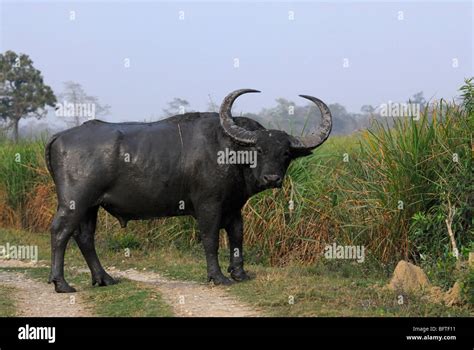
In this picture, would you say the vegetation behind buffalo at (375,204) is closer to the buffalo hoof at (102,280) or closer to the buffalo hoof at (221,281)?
the buffalo hoof at (221,281)

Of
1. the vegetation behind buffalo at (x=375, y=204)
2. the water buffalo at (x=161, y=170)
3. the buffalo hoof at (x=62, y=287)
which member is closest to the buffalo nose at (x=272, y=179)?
the water buffalo at (x=161, y=170)

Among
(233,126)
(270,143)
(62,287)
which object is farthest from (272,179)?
Answer: (62,287)

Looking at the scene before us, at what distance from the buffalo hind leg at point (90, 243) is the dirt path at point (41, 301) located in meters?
0.55

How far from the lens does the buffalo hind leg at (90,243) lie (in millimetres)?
9344

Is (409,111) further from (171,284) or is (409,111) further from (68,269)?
(68,269)

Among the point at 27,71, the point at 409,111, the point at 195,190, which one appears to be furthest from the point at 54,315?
the point at 27,71

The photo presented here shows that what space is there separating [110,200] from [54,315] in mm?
1616

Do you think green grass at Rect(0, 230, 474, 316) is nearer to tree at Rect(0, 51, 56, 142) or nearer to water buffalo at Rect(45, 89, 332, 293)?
water buffalo at Rect(45, 89, 332, 293)

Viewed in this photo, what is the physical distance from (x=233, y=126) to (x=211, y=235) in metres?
1.32

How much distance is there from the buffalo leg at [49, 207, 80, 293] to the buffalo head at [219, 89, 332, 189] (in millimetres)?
2077

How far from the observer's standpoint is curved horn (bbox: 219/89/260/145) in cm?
868

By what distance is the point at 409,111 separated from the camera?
11.0 meters

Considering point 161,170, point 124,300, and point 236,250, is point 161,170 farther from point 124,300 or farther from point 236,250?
point 124,300

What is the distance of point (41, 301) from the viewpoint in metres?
8.79
